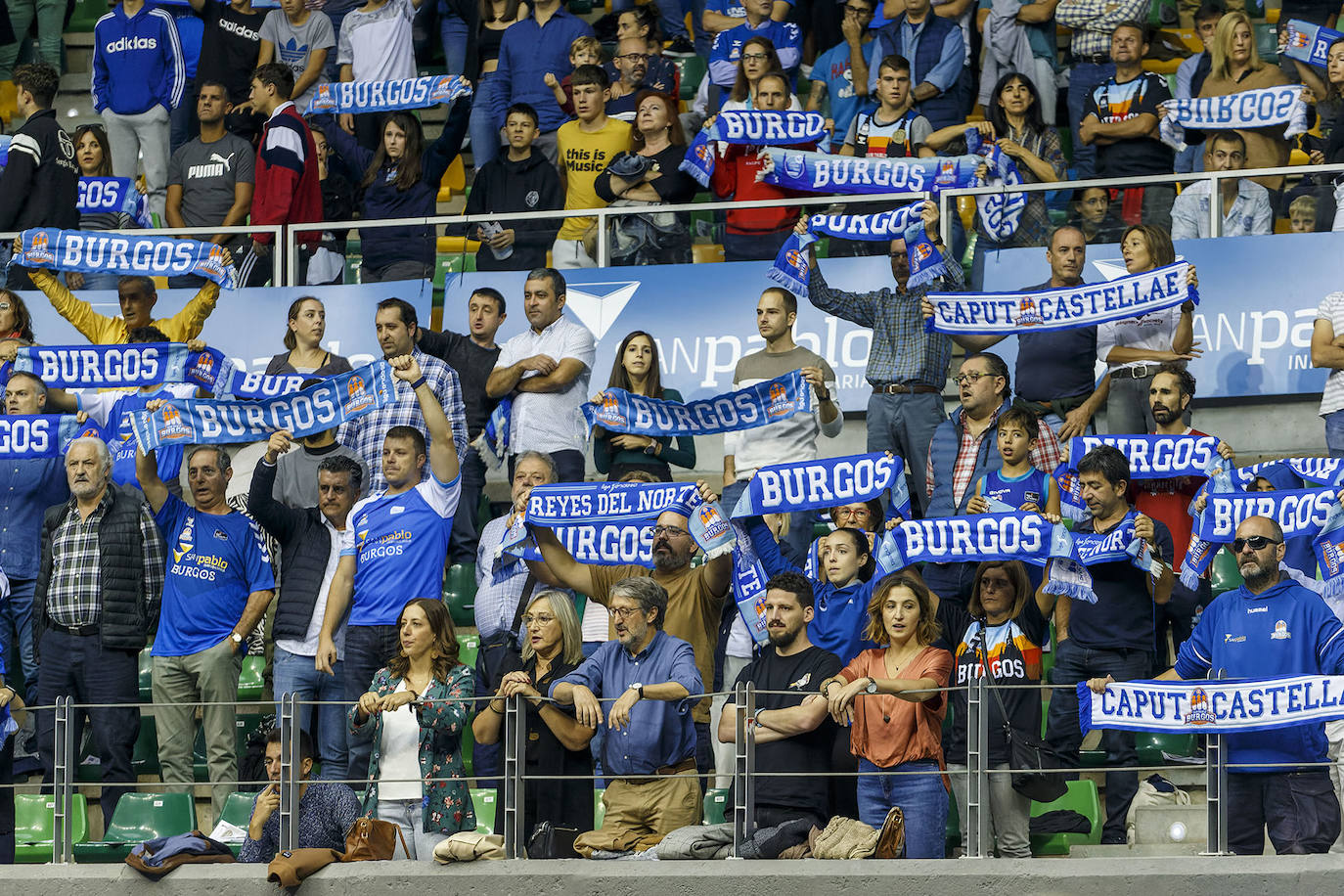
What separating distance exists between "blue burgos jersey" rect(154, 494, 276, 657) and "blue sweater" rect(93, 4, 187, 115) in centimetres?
570

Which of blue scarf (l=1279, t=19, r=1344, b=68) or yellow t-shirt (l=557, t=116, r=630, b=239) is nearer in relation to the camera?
blue scarf (l=1279, t=19, r=1344, b=68)

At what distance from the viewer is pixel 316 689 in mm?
12883

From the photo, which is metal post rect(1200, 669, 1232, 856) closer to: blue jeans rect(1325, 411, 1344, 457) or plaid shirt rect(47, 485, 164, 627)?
blue jeans rect(1325, 411, 1344, 457)

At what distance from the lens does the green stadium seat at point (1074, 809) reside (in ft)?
35.8

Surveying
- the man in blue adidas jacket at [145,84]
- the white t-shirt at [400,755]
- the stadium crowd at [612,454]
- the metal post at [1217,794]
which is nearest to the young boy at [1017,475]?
the stadium crowd at [612,454]

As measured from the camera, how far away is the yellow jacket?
1584 cm

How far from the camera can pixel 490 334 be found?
15133mm

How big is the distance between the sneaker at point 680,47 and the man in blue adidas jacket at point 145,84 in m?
3.87

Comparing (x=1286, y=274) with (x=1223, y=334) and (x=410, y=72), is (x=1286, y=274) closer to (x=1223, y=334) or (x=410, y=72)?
(x=1223, y=334)

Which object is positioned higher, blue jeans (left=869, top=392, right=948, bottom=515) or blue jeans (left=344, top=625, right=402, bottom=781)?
blue jeans (left=869, top=392, right=948, bottom=515)

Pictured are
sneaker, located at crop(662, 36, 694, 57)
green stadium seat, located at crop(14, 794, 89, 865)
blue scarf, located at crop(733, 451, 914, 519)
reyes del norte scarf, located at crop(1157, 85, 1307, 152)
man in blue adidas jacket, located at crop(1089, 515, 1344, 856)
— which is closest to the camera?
man in blue adidas jacket, located at crop(1089, 515, 1344, 856)

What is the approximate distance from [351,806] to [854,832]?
251cm

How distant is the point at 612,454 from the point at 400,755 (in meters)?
3.39

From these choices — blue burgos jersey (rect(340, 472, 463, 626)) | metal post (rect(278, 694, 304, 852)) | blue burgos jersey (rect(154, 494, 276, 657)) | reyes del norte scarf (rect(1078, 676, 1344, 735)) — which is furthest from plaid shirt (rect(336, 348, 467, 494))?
reyes del norte scarf (rect(1078, 676, 1344, 735))
